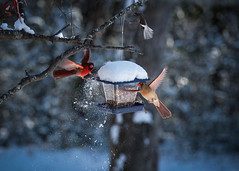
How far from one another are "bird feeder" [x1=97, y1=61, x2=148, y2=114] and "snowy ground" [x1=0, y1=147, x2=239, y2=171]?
2.50m

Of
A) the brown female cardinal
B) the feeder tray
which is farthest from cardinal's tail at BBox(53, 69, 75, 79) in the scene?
the brown female cardinal

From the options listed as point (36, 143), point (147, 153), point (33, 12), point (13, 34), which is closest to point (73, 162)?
point (36, 143)

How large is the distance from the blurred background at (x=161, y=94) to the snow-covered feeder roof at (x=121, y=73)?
4.83ft

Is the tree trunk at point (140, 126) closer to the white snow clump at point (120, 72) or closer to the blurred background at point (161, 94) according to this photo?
the blurred background at point (161, 94)

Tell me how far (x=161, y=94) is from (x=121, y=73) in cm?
370

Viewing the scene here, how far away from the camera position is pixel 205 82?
5.58 m

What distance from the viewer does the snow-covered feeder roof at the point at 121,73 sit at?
5.40 ft

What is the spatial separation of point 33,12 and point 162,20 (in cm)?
236

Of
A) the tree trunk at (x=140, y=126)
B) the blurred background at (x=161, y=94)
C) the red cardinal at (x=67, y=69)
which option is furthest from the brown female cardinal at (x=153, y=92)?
the blurred background at (x=161, y=94)

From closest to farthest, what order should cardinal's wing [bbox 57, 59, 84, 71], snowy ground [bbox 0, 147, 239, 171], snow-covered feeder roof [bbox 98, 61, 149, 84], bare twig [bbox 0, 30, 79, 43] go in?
bare twig [bbox 0, 30, 79, 43], cardinal's wing [bbox 57, 59, 84, 71], snow-covered feeder roof [bbox 98, 61, 149, 84], snowy ground [bbox 0, 147, 239, 171]

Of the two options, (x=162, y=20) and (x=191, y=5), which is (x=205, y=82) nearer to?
(x=191, y=5)

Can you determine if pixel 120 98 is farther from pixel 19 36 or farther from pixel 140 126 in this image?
pixel 140 126

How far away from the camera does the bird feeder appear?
1654 millimetres

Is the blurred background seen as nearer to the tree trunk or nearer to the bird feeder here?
the tree trunk
